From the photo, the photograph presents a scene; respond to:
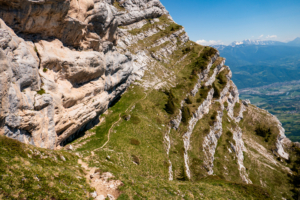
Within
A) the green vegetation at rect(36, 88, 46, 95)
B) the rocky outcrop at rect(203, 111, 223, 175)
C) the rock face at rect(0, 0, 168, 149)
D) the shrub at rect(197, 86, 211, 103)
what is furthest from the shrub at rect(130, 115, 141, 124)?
the shrub at rect(197, 86, 211, 103)

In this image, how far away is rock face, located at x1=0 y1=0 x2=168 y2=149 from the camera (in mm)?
23594

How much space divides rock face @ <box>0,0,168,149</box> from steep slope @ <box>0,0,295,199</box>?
206 mm

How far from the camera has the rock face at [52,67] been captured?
2359 cm

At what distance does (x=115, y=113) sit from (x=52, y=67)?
27.9 metres

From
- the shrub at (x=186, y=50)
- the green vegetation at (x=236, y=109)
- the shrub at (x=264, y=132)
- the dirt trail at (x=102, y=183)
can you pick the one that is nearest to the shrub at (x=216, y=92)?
the green vegetation at (x=236, y=109)

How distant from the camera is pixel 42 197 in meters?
13.2

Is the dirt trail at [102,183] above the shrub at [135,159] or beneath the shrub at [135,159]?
above

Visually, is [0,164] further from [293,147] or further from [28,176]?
[293,147]

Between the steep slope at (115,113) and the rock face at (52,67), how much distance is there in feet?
0.68

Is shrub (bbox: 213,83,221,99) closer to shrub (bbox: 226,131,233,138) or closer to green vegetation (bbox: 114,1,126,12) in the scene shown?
shrub (bbox: 226,131,233,138)

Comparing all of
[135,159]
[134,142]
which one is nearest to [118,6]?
[134,142]

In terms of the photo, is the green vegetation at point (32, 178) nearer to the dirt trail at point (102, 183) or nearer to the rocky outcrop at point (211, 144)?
the dirt trail at point (102, 183)

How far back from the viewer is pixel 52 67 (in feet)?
112

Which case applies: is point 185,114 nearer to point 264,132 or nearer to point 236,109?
point 236,109
